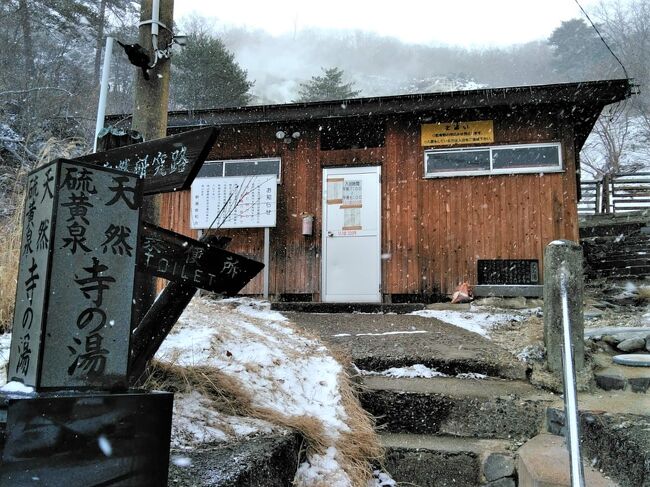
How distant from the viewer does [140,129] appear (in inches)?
160

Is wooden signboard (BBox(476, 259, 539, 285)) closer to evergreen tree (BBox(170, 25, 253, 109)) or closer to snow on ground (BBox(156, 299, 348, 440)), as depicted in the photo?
snow on ground (BBox(156, 299, 348, 440))

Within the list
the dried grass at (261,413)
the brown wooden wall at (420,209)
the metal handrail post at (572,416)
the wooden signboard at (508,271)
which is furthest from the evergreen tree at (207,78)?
the metal handrail post at (572,416)

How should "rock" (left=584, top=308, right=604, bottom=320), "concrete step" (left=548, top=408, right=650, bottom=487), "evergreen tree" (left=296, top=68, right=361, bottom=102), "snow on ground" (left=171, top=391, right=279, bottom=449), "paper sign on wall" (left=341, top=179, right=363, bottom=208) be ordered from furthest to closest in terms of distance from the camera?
"evergreen tree" (left=296, top=68, right=361, bottom=102)
"paper sign on wall" (left=341, top=179, right=363, bottom=208)
"rock" (left=584, top=308, right=604, bottom=320)
"snow on ground" (left=171, top=391, right=279, bottom=449)
"concrete step" (left=548, top=408, right=650, bottom=487)

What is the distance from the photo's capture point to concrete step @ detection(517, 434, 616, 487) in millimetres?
2855

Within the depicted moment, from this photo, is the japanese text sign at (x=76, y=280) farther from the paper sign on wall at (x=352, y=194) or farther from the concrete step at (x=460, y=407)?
the paper sign on wall at (x=352, y=194)

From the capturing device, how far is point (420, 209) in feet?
29.3

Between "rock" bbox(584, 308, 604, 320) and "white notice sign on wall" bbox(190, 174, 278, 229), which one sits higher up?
"white notice sign on wall" bbox(190, 174, 278, 229)

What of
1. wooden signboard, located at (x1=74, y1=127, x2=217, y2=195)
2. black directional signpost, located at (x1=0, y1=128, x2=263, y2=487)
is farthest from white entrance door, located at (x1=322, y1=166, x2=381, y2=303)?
black directional signpost, located at (x1=0, y1=128, x2=263, y2=487)

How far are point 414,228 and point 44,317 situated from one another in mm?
7484

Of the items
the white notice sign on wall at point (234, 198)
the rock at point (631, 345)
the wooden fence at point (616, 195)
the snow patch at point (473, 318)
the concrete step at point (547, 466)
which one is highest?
the wooden fence at point (616, 195)

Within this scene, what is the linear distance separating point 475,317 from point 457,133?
3543 mm

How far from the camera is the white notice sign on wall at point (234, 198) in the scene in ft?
29.9

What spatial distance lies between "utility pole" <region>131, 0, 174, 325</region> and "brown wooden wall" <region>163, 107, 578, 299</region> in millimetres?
5239

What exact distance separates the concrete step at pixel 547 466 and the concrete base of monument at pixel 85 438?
2129 mm
